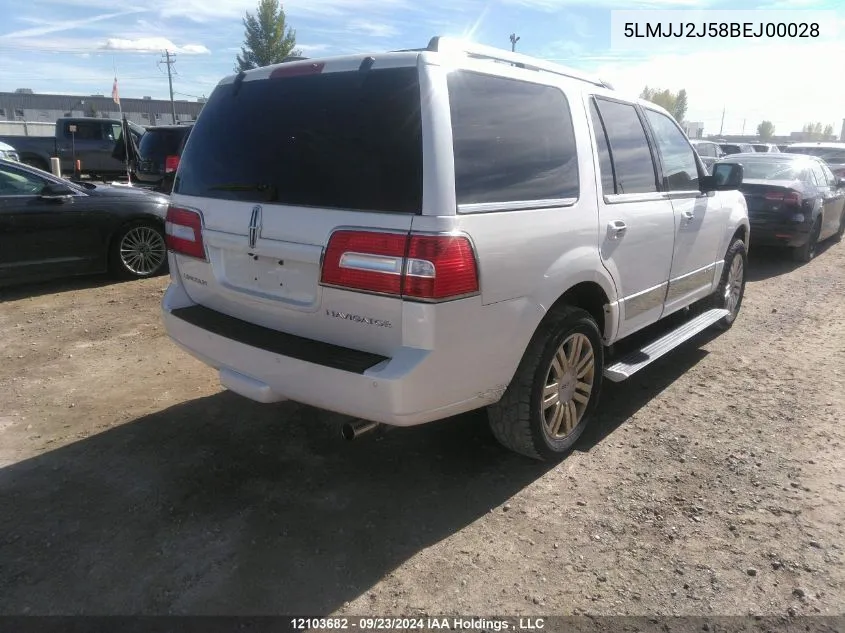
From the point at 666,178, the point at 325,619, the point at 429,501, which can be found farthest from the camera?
the point at 666,178

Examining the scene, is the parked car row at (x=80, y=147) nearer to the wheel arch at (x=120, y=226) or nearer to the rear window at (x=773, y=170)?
the wheel arch at (x=120, y=226)

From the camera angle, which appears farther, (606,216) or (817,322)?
(817,322)

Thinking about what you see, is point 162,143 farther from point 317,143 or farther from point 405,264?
point 405,264

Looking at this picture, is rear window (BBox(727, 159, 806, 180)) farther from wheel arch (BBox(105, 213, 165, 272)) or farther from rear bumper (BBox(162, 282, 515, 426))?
rear bumper (BBox(162, 282, 515, 426))

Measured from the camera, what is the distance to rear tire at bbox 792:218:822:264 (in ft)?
30.4

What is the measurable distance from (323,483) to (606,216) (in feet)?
6.82

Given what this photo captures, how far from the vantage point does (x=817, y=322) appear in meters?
6.34

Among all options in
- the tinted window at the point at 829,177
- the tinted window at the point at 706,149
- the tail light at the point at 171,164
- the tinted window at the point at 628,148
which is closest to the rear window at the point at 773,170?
the tinted window at the point at 829,177

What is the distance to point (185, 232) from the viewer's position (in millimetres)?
3348

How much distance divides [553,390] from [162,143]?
13.7 m

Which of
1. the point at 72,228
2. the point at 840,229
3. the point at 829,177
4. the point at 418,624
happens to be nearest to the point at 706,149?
the point at 840,229

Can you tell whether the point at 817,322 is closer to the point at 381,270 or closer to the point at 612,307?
the point at 612,307

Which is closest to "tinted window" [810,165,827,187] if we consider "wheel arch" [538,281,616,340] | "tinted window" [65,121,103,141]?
"wheel arch" [538,281,616,340]

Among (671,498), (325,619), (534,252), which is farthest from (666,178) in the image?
(325,619)
